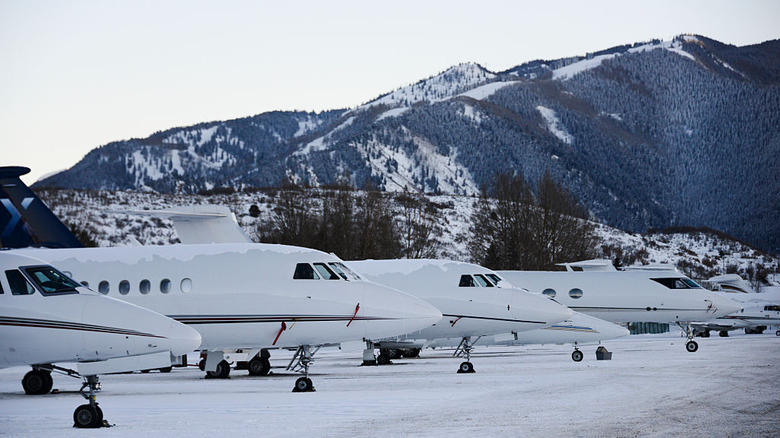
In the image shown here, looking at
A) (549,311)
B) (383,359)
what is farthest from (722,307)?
(383,359)

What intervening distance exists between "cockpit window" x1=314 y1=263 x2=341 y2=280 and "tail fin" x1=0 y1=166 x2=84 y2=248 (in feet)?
30.7

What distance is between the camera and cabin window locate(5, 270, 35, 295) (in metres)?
16.4

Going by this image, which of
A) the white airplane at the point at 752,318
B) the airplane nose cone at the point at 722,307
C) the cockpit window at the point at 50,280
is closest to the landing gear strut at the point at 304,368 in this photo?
the cockpit window at the point at 50,280

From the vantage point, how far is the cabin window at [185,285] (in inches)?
973

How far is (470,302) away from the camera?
30453mm

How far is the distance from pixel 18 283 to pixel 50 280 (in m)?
0.52

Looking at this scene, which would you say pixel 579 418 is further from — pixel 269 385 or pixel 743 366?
Result: pixel 743 366

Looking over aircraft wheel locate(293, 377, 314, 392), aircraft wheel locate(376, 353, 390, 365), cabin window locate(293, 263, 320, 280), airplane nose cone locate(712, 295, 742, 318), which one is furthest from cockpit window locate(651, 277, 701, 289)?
aircraft wheel locate(293, 377, 314, 392)

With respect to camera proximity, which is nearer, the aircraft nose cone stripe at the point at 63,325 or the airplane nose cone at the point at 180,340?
the aircraft nose cone stripe at the point at 63,325

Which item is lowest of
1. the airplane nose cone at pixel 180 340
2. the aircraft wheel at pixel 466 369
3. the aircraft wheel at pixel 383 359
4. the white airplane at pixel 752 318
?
the white airplane at pixel 752 318

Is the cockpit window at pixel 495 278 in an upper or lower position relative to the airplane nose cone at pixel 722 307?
upper

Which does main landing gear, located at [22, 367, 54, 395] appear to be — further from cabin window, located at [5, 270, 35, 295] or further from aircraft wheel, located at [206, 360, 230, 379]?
cabin window, located at [5, 270, 35, 295]

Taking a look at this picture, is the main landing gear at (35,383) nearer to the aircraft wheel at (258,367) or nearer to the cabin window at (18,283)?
the cabin window at (18,283)

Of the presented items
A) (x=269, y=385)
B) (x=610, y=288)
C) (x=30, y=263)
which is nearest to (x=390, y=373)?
(x=269, y=385)
